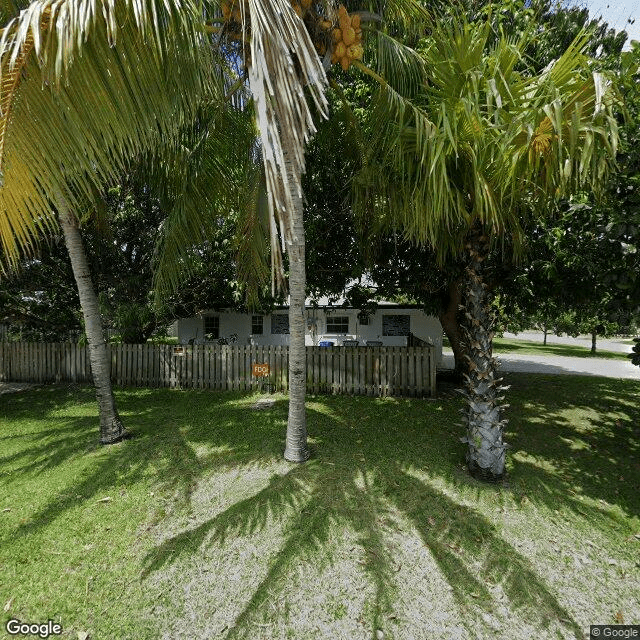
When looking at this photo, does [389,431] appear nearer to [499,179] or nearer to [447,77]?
[499,179]

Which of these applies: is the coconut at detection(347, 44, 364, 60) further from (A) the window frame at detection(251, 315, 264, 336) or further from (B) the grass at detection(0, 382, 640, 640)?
(A) the window frame at detection(251, 315, 264, 336)

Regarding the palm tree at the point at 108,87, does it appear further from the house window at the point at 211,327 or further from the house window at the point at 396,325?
the house window at the point at 211,327

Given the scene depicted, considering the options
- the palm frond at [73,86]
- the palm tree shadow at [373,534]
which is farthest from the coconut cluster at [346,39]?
the palm tree shadow at [373,534]

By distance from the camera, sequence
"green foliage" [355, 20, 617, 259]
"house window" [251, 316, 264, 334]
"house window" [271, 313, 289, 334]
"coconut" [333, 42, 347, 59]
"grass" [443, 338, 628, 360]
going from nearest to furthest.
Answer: "green foliage" [355, 20, 617, 259]
"coconut" [333, 42, 347, 59]
"house window" [271, 313, 289, 334]
"house window" [251, 316, 264, 334]
"grass" [443, 338, 628, 360]

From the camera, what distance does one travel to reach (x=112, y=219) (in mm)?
9977

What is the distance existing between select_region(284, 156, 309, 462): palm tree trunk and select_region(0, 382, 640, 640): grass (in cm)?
30

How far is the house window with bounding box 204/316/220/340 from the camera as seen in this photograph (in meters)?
19.0

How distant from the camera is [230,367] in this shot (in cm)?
988

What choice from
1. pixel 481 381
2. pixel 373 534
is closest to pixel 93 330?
pixel 373 534

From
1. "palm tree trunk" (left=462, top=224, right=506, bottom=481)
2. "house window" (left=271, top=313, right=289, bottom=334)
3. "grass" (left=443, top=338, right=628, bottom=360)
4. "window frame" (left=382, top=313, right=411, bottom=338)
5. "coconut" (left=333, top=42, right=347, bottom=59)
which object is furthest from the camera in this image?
"grass" (left=443, top=338, right=628, bottom=360)

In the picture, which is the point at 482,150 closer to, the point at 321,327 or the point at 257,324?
the point at 321,327

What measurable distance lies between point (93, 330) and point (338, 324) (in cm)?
1410

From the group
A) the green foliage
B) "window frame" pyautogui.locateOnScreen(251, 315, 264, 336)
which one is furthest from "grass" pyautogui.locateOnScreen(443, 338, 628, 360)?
the green foliage

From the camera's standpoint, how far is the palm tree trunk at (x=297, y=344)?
436 cm
